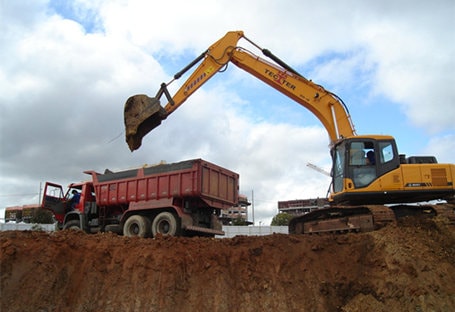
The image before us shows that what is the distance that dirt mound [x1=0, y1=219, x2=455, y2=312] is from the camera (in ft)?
27.7

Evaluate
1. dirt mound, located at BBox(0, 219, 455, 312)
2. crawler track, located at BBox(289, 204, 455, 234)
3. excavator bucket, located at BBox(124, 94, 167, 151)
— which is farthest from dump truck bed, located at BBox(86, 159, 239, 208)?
dirt mound, located at BBox(0, 219, 455, 312)

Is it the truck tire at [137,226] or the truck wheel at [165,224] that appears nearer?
the truck wheel at [165,224]

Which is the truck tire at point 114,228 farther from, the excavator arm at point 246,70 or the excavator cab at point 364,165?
the excavator cab at point 364,165

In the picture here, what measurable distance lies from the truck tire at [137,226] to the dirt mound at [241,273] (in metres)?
3.80

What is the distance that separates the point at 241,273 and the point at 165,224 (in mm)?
5276

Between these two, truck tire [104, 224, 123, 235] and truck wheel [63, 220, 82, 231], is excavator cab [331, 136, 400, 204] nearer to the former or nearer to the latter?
truck tire [104, 224, 123, 235]

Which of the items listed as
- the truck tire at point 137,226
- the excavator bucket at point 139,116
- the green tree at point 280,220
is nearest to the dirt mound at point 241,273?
the truck tire at point 137,226

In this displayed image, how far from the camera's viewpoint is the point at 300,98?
1360cm

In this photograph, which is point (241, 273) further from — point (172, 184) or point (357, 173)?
point (172, 184)

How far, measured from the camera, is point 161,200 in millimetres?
13945

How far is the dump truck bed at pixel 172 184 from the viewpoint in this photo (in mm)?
13609

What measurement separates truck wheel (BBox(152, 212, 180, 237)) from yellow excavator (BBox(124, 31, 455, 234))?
256 centimetres

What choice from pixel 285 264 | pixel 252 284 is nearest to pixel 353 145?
pixel 285 264

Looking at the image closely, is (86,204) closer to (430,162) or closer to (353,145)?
(353,145)
